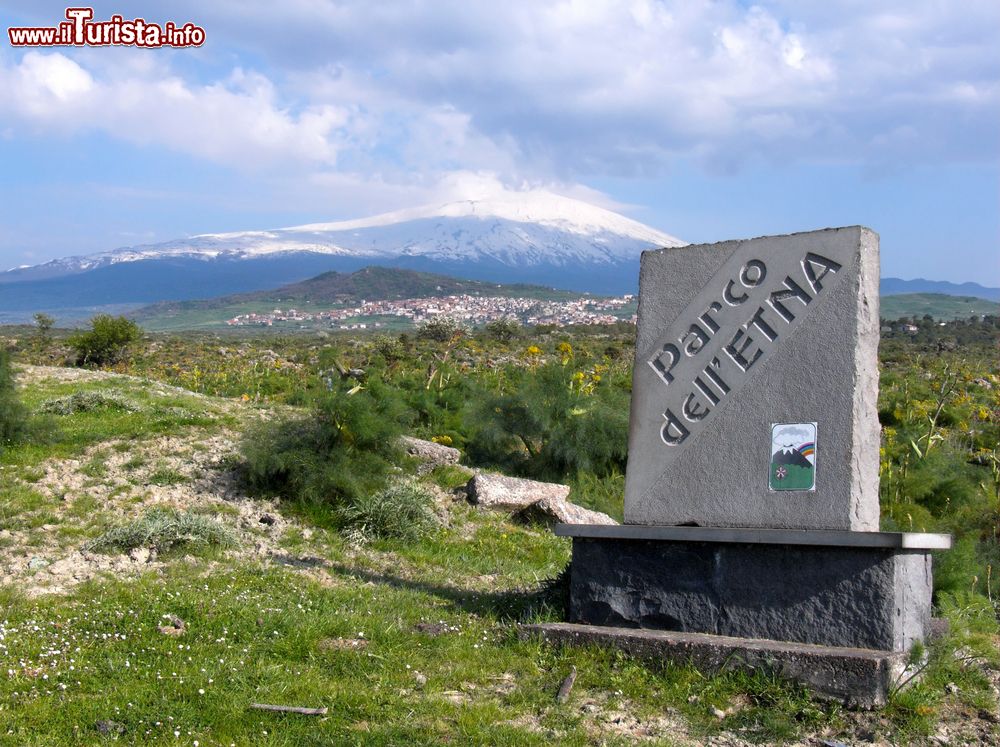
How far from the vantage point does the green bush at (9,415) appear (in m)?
12.4

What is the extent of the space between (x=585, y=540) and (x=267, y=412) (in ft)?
30.5

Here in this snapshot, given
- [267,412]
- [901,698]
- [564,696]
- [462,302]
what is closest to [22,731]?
[564,696]

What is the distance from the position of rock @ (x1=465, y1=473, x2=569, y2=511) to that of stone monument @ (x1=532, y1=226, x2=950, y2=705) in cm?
525

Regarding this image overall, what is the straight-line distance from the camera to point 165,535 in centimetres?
917

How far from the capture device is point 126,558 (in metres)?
8.76

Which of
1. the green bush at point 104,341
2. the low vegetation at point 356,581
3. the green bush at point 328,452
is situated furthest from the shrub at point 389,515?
the green bush at point 104,341

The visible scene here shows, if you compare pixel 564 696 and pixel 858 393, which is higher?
pixel 858 393

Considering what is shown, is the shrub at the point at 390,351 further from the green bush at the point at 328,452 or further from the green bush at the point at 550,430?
the green bush at the point at 328,452

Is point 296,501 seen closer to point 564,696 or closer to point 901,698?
point 564,696

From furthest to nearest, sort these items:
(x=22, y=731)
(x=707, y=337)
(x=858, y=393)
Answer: (x=707, y=337) → (x=858, y=393) → (x=22, y=731)

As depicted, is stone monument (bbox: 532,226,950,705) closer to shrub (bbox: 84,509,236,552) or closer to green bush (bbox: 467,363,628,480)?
shrub (bbox: 84,509,236,552)

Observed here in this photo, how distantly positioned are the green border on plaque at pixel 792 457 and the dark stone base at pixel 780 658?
3.16ft

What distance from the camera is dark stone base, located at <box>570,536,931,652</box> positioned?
19.8 ft

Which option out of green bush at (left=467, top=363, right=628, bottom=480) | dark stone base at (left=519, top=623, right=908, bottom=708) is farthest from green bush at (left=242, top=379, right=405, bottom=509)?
dark stone base at (left=519, top=623, right=908, bottom=708)
